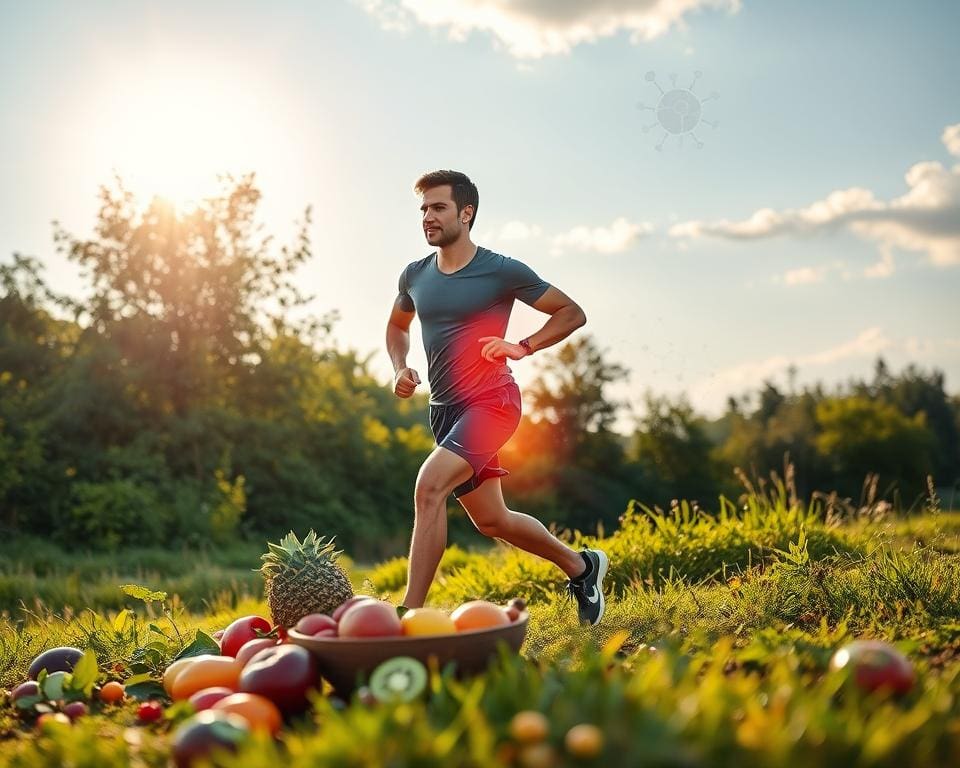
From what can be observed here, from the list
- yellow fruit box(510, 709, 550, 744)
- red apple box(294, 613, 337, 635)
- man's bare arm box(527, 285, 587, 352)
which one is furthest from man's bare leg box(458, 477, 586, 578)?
yellow fruit box(510, 709, 550, 744)

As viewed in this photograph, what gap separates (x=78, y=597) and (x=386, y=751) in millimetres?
11150

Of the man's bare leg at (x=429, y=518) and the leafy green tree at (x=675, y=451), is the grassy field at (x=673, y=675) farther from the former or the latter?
the leafy green tree at (x=675, y=451)

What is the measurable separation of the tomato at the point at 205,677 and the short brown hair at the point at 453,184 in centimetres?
267

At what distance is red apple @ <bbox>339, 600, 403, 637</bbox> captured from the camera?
329 cm

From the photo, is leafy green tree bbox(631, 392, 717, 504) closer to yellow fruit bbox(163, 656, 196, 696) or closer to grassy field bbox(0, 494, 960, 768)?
grassy field bbox(0, 494, 960, 768)

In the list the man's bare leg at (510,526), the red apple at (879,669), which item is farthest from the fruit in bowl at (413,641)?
the man's bare leg at (510,526)

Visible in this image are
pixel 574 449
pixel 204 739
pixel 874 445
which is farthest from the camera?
pixel 874 445

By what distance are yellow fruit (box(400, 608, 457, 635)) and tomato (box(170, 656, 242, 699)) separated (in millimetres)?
859

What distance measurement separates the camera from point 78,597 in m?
11.9

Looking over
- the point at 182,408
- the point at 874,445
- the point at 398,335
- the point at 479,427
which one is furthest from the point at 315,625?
the point at 874,445

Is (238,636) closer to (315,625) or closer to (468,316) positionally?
(315,625)

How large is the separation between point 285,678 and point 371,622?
1.13ft

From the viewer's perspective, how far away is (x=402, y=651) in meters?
3.15

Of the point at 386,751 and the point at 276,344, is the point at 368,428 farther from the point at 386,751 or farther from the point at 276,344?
the point at 386,751
